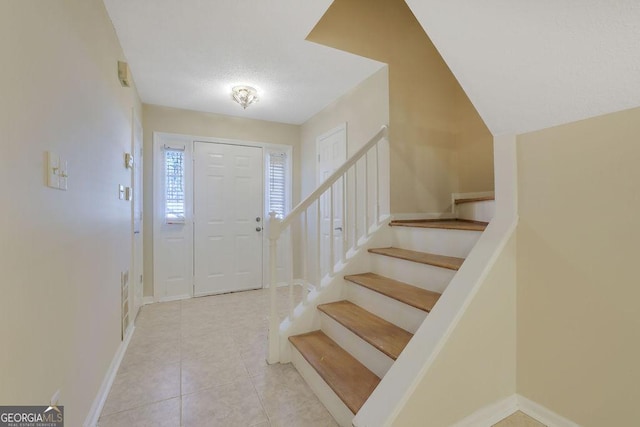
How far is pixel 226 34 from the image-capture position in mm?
2084

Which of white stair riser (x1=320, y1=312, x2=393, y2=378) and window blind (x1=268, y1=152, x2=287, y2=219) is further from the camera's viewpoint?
window blind (x1=268, y1=152, x2=287, y2=219)

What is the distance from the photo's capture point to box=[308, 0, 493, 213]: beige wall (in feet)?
8.00

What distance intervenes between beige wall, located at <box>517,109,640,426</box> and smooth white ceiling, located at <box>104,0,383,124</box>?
1.63 meters

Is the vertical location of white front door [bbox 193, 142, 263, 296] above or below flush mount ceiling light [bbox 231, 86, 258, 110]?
below

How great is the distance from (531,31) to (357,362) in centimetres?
178

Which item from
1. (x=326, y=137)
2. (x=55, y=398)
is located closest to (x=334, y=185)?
(x=326, y=137)

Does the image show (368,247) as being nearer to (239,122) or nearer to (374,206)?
(374,206)

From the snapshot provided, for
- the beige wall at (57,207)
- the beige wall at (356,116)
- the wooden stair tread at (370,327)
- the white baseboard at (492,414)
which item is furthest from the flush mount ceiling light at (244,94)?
the white baseboard at (492,414)

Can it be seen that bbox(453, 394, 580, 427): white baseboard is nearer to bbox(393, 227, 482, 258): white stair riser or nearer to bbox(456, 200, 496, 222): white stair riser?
bbox(393, 227, 482, 258): white stair riser

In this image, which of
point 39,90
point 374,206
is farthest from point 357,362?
point 39,90

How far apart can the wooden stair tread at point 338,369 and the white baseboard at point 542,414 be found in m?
0.66

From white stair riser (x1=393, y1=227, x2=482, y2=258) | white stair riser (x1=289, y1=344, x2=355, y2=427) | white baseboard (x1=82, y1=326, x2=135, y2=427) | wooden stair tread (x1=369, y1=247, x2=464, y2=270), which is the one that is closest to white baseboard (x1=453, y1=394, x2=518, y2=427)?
white stair riser (x1=289, y1=344, x2=355, y2=427)

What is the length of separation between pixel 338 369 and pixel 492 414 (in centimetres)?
75

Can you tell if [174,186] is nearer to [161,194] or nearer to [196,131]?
[161,194]
